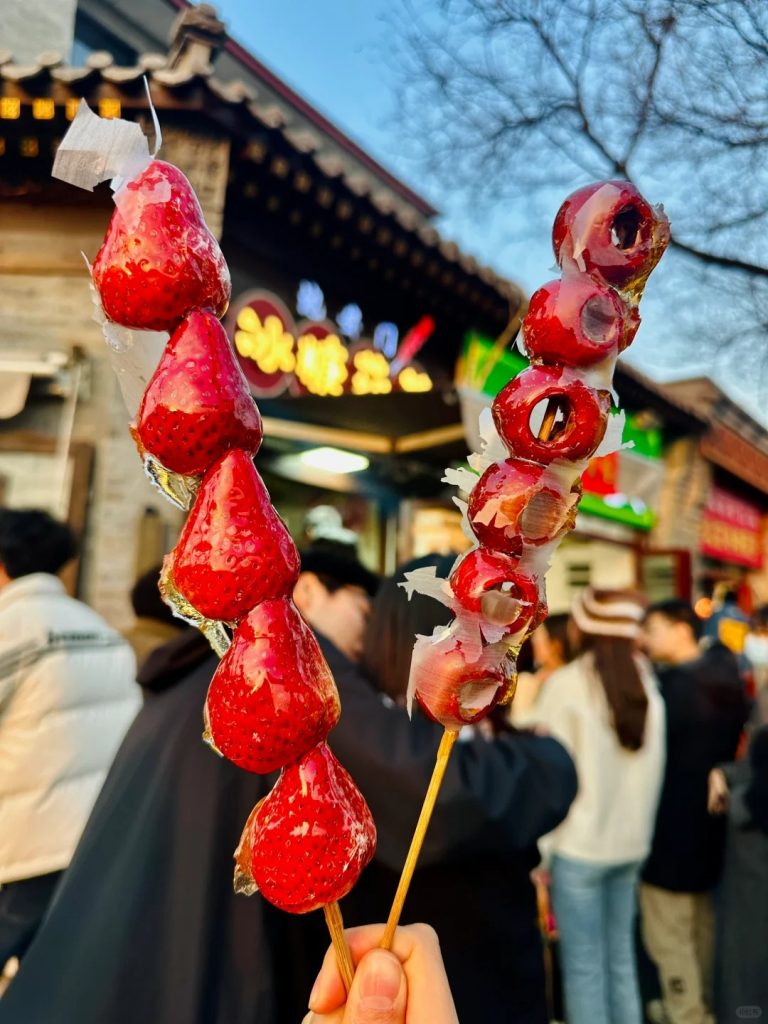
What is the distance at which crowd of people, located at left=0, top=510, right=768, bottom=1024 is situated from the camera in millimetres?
1395

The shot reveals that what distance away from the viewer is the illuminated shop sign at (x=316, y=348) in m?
5.38

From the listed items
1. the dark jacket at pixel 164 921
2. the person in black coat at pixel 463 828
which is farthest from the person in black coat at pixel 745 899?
the dark jacket at pixel 164 921

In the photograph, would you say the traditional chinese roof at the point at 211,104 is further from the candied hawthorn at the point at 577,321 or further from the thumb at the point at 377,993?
the thumb at the point at 377,993

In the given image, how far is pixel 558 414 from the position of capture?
93 cm

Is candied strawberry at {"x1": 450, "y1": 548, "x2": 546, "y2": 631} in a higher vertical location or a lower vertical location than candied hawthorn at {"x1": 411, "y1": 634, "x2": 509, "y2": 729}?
higher

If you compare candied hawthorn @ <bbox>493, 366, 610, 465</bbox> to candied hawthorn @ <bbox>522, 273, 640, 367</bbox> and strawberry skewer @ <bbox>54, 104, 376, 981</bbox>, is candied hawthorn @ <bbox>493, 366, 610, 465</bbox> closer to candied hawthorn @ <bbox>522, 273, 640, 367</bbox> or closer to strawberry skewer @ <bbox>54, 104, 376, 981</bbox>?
candied hawthorn @ <bbox>522, 273, 640, 367</bbox>

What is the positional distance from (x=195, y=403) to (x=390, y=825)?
111cm

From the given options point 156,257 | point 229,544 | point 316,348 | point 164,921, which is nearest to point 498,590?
point 229,544

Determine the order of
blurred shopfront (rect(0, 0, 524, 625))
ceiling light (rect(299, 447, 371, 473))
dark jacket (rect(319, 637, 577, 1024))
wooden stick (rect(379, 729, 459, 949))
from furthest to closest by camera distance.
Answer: ceiling light (rect(299, 447, 371, 473))
blurred shopfront (rect(0, 0, 524, 625))
dark jacket (rect(319, 637, 577, 1024))
wooden stick (rect(379, 729, 459, 949))

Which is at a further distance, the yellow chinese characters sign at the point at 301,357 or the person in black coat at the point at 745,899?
the yellow chinese characters sign at the point at 301,357

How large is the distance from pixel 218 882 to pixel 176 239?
1.20m

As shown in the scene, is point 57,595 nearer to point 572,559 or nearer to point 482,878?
point 482,878

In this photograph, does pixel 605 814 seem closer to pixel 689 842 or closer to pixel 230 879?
pixel 689 842

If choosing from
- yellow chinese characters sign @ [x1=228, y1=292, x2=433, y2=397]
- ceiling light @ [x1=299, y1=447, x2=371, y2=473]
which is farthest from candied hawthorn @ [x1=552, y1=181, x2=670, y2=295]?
ceiling light @ [x1=299, y1=447, x2=371, y2=473]
